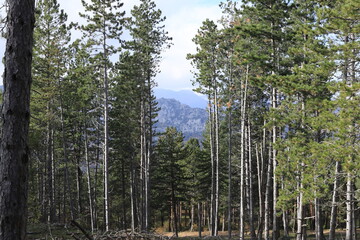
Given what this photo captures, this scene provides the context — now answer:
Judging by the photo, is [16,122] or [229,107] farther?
[229,107]

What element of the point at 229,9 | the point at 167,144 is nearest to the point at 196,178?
the point at 167,144

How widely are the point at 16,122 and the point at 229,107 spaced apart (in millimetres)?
20243

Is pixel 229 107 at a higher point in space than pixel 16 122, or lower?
higher

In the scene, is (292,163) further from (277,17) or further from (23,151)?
(23,151)

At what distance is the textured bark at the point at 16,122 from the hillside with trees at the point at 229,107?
0.9 inches

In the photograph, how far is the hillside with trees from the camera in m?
12.2

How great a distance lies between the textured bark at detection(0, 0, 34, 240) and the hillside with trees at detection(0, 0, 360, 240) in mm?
22

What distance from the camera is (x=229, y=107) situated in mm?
23312

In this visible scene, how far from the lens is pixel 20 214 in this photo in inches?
152

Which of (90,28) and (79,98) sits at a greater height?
(90,28)

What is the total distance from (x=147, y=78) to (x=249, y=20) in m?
9.71

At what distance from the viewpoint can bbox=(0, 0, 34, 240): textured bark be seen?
3799mm

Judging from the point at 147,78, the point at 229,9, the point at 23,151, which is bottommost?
the point at 23,151

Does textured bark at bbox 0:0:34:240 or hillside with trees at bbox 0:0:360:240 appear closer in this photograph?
textured bark at bbox 0:0:34:240
